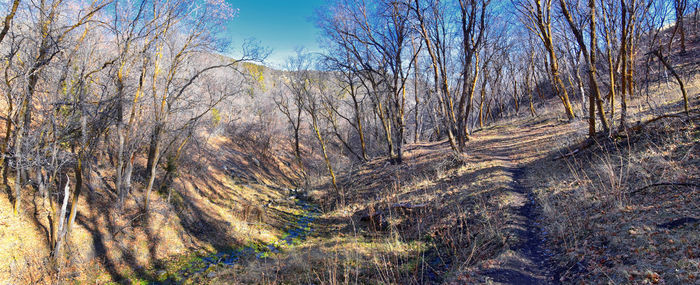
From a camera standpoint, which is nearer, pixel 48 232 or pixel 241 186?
pixel 48 232

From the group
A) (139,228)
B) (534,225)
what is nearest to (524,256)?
(534,225)

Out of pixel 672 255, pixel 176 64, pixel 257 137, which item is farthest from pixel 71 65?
pixel 257 137

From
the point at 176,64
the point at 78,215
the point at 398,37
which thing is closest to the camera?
the point at 78,215

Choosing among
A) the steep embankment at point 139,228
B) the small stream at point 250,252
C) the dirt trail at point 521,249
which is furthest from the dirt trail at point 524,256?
the steep embankment at point 139,228

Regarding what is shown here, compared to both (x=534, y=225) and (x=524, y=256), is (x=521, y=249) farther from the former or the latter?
(x=534, y=225)

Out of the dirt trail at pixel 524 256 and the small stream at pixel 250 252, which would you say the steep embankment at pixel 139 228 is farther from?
the dirt trail at pixel 524 256

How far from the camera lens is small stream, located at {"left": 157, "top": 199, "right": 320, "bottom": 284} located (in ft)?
28.0

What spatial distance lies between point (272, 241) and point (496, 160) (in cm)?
853

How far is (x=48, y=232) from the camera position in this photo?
24.1 feet

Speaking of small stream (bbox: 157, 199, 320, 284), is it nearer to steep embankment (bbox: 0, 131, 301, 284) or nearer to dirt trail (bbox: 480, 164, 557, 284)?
steep embankment (bbox: 0, 131, 301, 284)

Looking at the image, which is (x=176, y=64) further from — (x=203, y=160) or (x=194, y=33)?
(x=203, y=160)

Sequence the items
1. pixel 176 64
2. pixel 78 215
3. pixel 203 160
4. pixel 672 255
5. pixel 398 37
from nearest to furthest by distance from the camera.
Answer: pixel 672 255, pixel 78 215, pixel 176 64, pixel 398 37, pixel 203 160

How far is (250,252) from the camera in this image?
10156 millimetres

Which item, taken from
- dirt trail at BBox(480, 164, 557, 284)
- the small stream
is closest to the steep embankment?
the small stream
